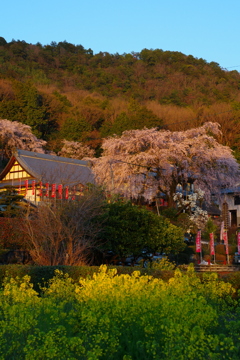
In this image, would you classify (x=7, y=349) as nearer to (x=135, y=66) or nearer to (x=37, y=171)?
(x=37, y=171)

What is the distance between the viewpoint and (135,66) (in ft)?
260

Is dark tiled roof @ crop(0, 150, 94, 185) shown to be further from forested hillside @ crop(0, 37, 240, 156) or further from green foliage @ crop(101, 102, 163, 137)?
forested hillside @ crop(0, 37, 240, 156)

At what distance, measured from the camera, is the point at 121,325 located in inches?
215

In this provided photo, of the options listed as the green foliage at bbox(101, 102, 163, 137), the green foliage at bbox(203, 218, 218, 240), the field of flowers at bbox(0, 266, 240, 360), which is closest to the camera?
the field of flowers at bbox(0, 266, 240, 360)

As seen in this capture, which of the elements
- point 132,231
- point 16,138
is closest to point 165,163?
point 132,231

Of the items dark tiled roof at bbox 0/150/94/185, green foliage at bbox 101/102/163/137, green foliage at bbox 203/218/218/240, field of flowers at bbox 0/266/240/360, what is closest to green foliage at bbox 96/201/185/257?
field of flowers at bbox 0/266/240/360

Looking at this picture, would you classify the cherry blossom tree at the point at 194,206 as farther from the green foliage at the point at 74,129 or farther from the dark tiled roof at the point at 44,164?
the green foliage at the point at 74,129

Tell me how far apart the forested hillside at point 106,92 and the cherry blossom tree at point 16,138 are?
2.12 m

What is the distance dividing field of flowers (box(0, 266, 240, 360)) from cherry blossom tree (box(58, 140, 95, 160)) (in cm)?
3904

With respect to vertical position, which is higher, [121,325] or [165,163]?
[165,163]

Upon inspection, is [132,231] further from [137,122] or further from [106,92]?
[106,92]

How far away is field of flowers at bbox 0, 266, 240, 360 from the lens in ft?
13.9

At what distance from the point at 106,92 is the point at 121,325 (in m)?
65.5

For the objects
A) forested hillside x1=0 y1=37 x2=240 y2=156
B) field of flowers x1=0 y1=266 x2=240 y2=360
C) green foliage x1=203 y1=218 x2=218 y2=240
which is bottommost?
field of flowers x1=0 y1=266 x2=240 y2=360
